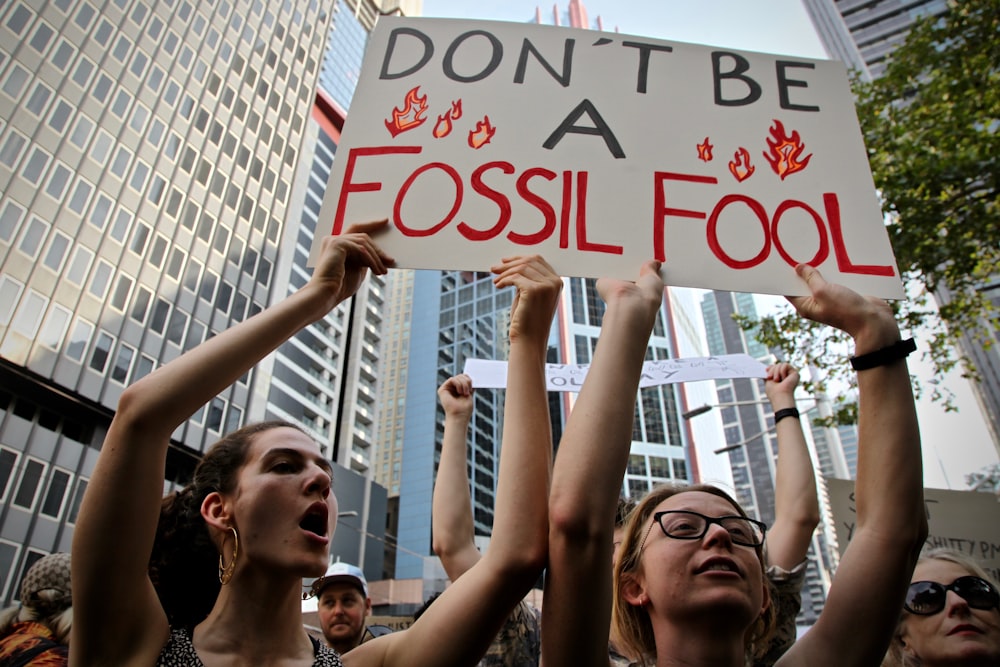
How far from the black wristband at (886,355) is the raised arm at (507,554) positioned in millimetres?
790

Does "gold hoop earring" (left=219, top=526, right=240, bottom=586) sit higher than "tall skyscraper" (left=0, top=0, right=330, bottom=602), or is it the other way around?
"tall skyscraper" (left=0, top=0, right=330, bottom=602)

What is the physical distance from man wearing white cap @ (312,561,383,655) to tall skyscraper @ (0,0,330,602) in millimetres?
12797

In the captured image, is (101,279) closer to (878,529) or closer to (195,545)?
(195,545)

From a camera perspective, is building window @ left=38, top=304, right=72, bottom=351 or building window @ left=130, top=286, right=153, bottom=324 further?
building window @ left=130, top=286, right=153, bottom=324

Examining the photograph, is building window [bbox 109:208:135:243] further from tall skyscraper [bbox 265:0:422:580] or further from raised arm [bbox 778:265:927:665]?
raised arm [bbox 778:265:927:665]

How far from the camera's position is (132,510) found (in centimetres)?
117

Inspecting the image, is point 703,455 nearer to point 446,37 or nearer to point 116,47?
point 116,47

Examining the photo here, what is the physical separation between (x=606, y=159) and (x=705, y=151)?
0.34m

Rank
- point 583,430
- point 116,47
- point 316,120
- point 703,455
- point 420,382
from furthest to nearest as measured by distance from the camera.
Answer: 1. point 420,382
2. point 703,455
3. point 316,120
4. point 116,47
5. point 583,430

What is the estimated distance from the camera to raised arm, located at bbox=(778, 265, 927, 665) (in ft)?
4.56

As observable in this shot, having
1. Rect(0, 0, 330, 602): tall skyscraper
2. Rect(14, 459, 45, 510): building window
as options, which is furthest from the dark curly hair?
Rect(14, 459, 45, 510): building window

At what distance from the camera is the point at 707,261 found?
191cm

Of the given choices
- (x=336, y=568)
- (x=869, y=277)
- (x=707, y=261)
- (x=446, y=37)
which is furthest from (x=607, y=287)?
(x=336, y=568)

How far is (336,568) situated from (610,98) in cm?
299
